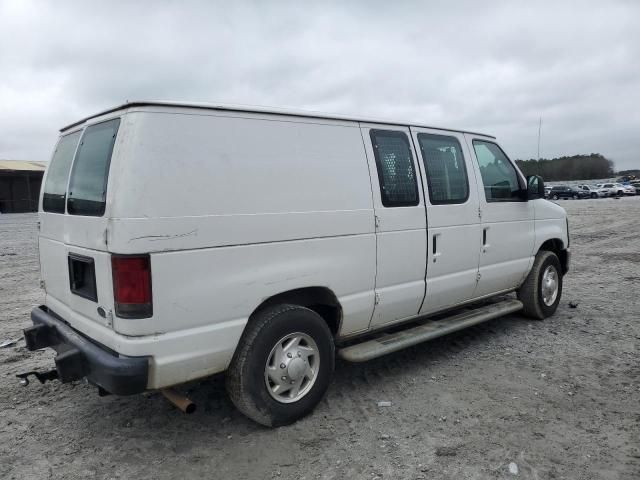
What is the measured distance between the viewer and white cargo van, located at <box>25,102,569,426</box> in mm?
2859

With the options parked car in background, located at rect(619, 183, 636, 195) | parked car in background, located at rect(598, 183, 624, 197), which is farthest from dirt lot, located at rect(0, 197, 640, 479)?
parked car in background, located at rect(619, 183, 636, 195)

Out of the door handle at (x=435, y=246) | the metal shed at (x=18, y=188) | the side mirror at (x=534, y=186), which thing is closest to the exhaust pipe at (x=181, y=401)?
the door handle at (x=435, y=246)

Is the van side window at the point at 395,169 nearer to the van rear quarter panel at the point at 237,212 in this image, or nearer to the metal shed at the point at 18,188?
the van rear quarter panel at the point at 237,212

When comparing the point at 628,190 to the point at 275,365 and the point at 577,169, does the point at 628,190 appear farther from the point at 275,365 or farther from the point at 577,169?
the point at 275,365

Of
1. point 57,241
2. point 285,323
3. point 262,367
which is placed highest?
point 57,241

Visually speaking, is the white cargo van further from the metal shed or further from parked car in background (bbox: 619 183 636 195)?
parked car in background (bbox: 619 183 636 195)

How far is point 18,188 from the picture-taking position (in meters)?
29.5

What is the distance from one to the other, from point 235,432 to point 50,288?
1842 millimetres

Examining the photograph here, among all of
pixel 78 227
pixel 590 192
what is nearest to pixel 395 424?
pixel 78 227

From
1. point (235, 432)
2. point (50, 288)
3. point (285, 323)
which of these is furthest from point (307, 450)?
point (50, 288)

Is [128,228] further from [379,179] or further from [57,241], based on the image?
[379,179]

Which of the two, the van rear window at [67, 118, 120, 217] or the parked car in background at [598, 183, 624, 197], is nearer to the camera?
the van rear window at [67, 118, 120, 217]

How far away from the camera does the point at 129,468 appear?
10.1 ft

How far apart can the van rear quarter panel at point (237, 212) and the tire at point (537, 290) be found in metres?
2.83
